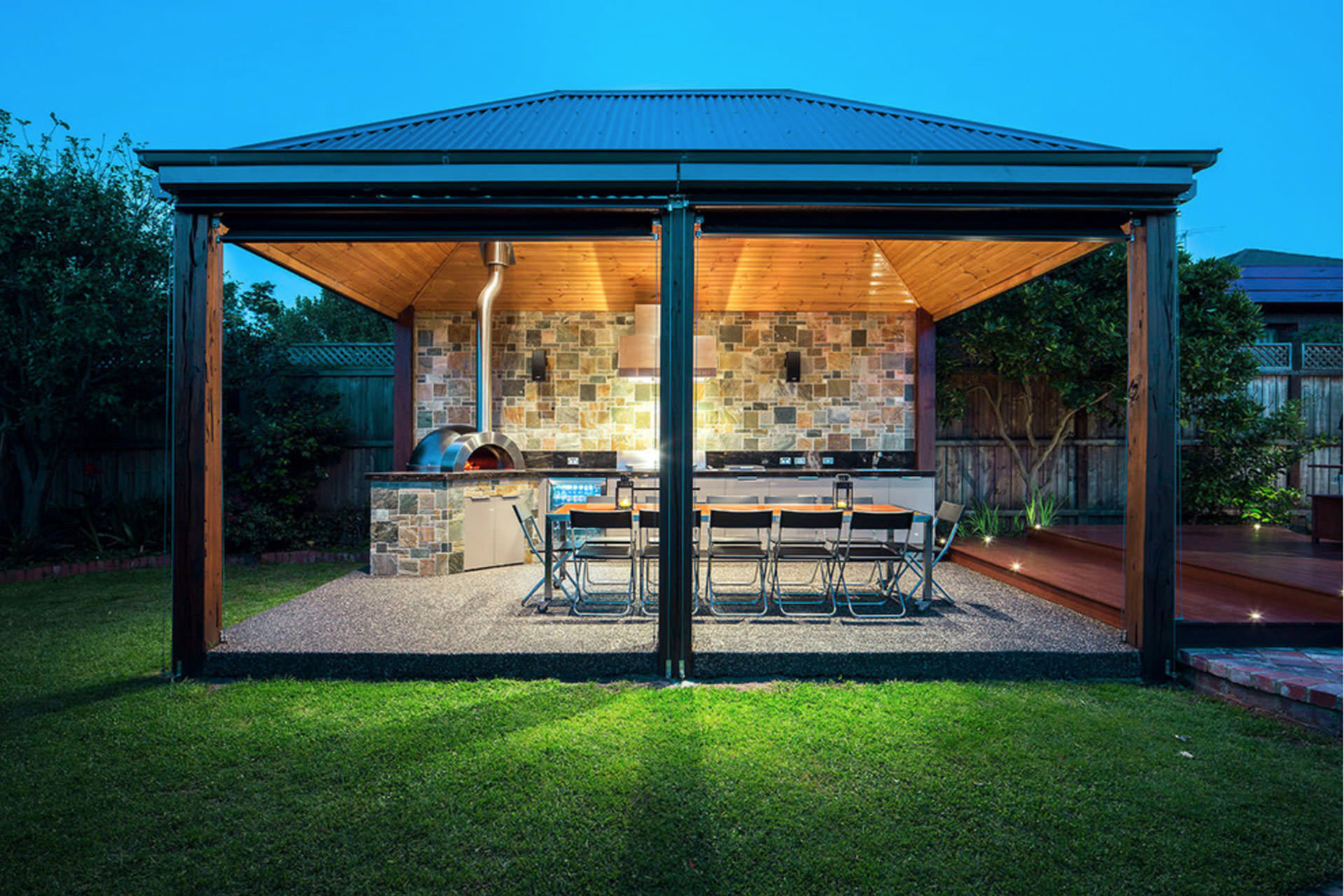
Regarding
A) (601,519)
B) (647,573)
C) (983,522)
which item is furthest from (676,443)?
(983,522)

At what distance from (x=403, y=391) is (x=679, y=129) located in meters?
4.64

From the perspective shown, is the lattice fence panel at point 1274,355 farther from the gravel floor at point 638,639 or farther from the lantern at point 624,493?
the lantern at point 624,493

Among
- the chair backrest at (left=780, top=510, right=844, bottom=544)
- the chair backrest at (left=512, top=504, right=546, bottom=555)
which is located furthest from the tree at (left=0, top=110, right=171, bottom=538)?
the chair backrest at (left=780, top=510, right=844, bottom=544)

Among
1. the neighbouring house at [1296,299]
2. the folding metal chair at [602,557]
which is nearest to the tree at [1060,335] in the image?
the folding metal chair at [602,557]

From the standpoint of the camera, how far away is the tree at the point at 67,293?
652 cm

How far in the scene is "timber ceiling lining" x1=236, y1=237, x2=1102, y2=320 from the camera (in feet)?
20.1

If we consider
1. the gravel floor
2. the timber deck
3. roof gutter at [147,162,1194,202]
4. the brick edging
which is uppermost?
roof gutter at [147,162,1194,202]

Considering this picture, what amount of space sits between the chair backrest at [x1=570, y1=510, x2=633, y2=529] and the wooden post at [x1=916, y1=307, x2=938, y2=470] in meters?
4.74

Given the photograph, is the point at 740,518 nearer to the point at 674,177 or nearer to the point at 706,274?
the point at 674,177

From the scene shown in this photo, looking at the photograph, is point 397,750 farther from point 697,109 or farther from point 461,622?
point 697,109

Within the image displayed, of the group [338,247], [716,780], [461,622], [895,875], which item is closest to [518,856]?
[716,780]

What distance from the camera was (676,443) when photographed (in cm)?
389

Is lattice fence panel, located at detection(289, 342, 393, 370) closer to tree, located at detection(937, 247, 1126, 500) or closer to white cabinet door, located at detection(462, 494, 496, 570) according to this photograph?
white cabinet door, located at detection(462, 494, 496, 570)

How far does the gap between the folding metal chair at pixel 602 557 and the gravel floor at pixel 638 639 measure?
22 centimetres
